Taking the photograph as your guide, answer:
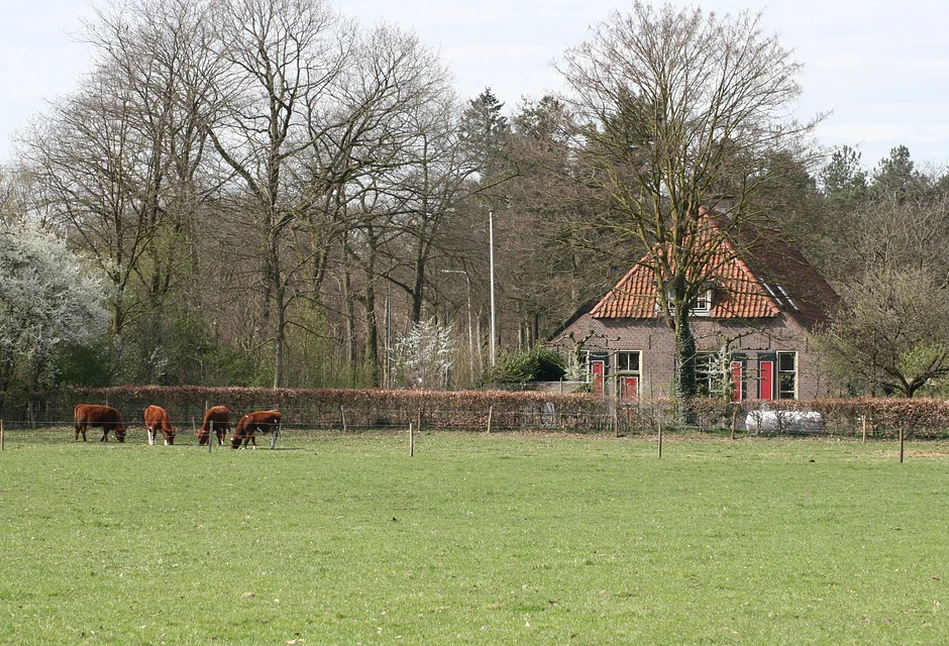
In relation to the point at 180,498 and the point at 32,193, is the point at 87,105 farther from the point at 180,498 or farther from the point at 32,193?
the point at 180,498

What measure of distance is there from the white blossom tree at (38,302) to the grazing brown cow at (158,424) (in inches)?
326

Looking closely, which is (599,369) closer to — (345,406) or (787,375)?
(787,375)

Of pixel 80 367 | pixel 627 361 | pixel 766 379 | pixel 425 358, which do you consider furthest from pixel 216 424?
pixel 766 379

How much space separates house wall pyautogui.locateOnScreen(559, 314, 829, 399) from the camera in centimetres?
5178

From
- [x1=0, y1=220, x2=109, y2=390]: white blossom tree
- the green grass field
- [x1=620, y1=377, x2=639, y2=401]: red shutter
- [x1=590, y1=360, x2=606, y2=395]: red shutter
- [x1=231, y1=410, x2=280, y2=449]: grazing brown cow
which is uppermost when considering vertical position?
[x1=0, y1=220, x2=109, y2=390]: white blossom tree

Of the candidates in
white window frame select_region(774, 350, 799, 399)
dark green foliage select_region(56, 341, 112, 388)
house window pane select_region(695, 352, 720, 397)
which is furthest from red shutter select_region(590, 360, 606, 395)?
dark green foliage select_region(56, 341, 112, 388)

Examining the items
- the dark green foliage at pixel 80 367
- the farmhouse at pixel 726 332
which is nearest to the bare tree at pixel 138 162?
the dark green foliage at pixel 80 367

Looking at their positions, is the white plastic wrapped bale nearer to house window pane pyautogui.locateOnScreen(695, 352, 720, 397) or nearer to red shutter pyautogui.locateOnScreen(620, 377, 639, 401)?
house window pane pyautogui.locateOnScreen(695, 352, 720, 397)

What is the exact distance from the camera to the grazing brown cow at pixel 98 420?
1457 inches

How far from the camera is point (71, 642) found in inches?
396

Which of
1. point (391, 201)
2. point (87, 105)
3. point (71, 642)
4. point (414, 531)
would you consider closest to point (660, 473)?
point (414, 531)

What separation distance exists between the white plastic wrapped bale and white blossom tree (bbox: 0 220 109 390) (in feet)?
82.5

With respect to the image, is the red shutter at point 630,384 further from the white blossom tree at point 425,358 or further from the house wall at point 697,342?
the white blossom tree at point 425,358

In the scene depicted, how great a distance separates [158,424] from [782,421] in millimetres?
21477
